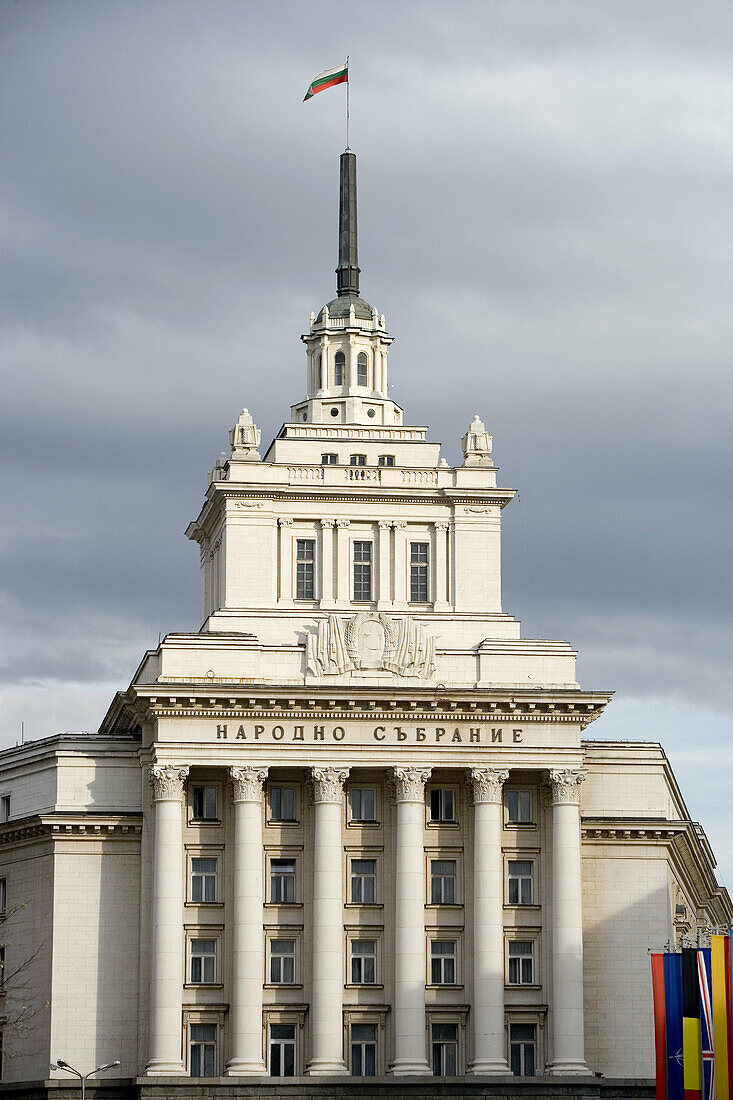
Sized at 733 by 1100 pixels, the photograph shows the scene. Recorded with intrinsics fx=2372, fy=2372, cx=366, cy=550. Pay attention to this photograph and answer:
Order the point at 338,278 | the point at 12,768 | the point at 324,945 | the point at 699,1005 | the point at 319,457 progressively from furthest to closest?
the point at 338,278
the point at 319,457
the point at 12,768
the point at 324,945
the point at 699,1005

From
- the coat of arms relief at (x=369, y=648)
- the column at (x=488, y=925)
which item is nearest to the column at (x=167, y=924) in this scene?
the coat of arms relief at (x=369, y=648)

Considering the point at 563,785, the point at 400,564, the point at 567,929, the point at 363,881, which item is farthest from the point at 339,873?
the point at 400,564

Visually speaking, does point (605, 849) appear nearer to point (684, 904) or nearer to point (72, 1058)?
point (684, 904)

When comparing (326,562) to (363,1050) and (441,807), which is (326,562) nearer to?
(441,807)

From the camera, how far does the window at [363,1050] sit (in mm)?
108000

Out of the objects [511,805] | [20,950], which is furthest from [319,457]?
[20,950]

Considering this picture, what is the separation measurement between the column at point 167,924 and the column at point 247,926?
246 centimetres

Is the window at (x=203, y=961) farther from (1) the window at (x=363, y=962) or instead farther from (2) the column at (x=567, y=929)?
(2) the column at (x=567, y=929)

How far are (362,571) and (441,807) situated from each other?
47.6 ft

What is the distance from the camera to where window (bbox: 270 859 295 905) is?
110 m

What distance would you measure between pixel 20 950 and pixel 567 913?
25.7 metres

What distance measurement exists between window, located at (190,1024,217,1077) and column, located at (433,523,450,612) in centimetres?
2507

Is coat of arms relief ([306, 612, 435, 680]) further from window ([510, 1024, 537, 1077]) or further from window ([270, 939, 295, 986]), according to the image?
window ([510, 1024, 537, 1077])

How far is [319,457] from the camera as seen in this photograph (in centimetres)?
12388
